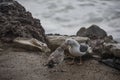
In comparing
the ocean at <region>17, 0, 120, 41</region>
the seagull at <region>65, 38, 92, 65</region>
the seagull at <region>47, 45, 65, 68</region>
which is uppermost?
the ocean at <region>17, 0, 120, 41</region>

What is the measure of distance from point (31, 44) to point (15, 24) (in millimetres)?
935

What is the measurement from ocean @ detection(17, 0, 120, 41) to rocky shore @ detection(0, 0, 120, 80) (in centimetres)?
396

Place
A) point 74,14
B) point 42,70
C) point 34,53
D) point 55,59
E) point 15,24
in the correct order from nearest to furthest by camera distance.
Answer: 1. point 55,59
2. point 42,70
3. point 34,53
4. point 15,24
5. point 74,14

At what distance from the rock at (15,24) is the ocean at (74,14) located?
4058 mm

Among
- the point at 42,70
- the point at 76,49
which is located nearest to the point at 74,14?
the point at 76,49

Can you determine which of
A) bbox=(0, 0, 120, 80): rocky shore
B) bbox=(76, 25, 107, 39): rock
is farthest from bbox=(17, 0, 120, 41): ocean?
bbox=(0, 0, 120, 80): rocky shore

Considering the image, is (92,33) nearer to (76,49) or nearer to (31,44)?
(31,44)

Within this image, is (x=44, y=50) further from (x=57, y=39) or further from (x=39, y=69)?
(x=39, y=69)

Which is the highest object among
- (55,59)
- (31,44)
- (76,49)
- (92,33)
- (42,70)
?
(92,33)

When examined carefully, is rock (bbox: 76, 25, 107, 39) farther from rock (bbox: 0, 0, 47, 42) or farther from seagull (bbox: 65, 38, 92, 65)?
seagull (bbox: 65, 38, 92, 65)

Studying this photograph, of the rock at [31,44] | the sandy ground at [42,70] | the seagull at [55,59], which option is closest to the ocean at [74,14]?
the rock at [31,44]

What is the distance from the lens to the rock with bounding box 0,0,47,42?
8008 millimetres

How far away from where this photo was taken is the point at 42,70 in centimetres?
643

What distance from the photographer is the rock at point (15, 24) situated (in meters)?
8.01
